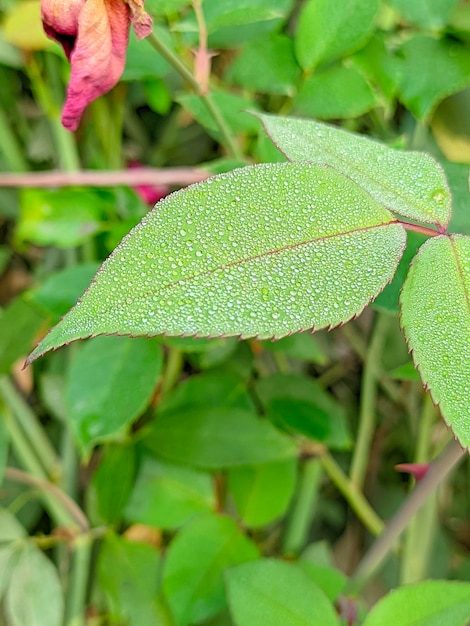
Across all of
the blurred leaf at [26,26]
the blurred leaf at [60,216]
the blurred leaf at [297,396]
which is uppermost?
Answer: the blurred leaf at [26,26]

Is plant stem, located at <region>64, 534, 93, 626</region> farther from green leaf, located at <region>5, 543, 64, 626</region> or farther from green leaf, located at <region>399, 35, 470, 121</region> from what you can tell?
green leaf, located at <region>399, 35, 470, 121</region>

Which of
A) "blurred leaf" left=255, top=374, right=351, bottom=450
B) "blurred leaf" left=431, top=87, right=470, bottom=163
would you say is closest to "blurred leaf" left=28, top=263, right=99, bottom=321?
"blurred leaf" left=255, top=374, right=351, bottom=450

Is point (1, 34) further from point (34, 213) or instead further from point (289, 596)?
point (289, 596)

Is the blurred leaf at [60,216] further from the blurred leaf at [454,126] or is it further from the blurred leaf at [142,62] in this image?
the blurred leaf at [454,126]

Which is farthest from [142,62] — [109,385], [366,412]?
[366,412]

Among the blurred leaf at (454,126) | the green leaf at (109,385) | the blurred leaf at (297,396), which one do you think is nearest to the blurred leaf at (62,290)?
the green leaf at (109,385)

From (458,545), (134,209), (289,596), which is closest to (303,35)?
(134,209)
